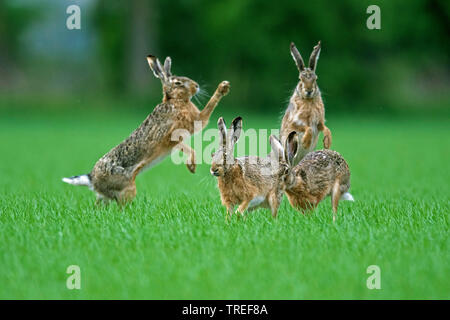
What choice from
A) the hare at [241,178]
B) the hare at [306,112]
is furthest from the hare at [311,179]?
the hare at [306,112]

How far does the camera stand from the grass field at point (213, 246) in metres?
5.00

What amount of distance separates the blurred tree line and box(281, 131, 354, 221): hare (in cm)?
2432

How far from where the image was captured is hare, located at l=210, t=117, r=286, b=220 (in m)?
7.03

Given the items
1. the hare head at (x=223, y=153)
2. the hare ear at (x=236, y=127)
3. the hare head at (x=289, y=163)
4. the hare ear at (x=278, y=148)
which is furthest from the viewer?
the hare ear at (x=278, y=148)

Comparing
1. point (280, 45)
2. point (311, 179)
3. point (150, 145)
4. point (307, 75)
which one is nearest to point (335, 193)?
point (311, 179)

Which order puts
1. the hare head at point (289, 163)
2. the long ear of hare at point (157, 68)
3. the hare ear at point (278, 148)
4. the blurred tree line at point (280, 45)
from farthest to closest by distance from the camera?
the blurred tree line at point (280, 45)
the long ear of hare at point (157, 68)
the hare ear at point (278, 148)
the hare head at point (289, 163)

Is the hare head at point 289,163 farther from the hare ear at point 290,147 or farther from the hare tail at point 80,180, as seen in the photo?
the hare tail at point 80,180

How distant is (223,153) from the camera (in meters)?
7.05

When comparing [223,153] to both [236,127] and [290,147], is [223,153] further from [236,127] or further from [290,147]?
[290,147]

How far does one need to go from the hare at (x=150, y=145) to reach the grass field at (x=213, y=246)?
0.99 feet

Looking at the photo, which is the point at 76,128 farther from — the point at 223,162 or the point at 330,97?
the point at 223,162

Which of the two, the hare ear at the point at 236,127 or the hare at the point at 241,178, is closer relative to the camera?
the hare at the point at 241,178

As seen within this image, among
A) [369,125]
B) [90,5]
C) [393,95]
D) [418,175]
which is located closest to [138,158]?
[418,175]

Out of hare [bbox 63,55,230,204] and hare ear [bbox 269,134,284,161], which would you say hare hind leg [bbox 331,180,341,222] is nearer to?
hare ear [bbox 269,134,284,161]
